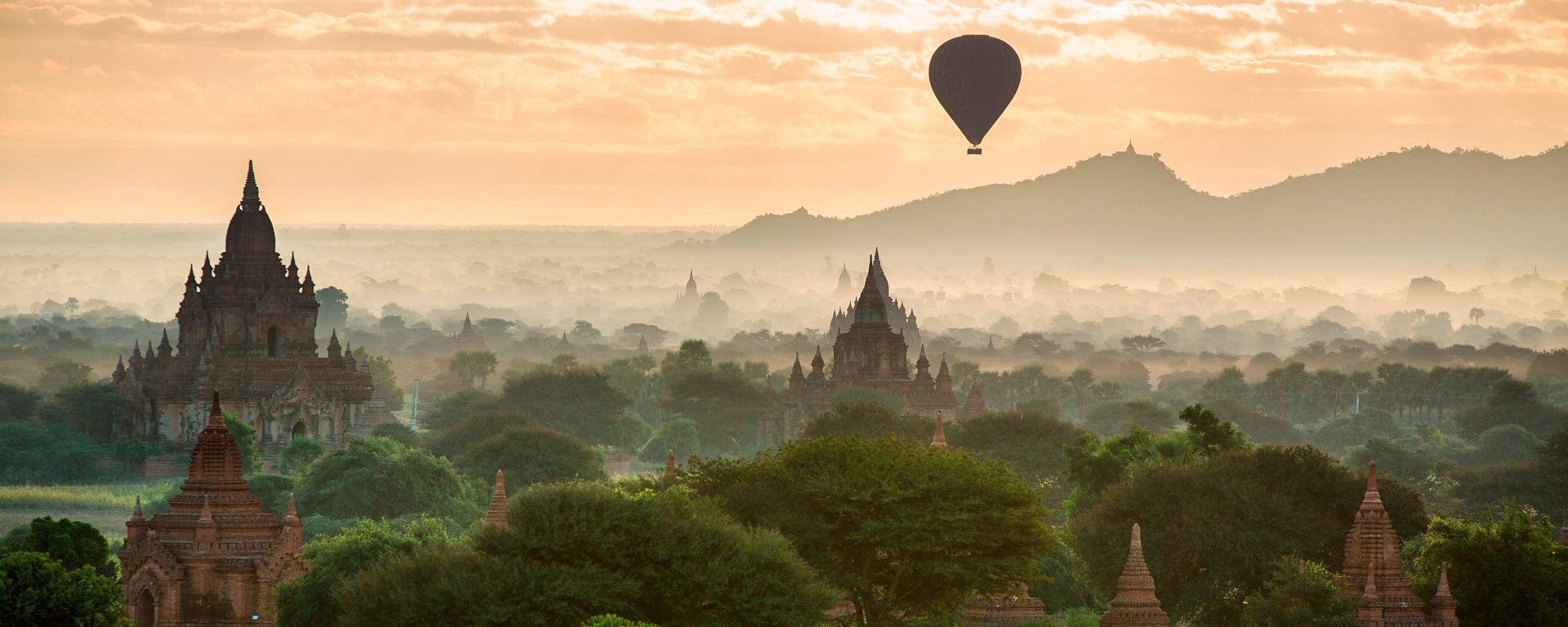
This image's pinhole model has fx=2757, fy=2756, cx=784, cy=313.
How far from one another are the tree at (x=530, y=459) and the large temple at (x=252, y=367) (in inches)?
736

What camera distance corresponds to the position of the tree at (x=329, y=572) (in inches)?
1853

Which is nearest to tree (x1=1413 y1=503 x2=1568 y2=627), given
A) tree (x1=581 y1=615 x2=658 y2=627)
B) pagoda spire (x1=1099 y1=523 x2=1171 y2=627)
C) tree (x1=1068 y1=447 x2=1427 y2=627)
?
pagoda spire (x1=1099 y1=523 x2=1171 y2=627)

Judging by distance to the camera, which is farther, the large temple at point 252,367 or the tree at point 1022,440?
the large temple at point 252,367

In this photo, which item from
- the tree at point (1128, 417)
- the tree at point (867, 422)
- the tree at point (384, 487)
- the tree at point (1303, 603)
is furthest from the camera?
the tree at point (1128, 417)

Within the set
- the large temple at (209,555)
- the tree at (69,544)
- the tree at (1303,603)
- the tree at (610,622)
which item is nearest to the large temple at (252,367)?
the tree at (69,544)

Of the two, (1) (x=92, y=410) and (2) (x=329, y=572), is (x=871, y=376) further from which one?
(2) (x=329, y=572)

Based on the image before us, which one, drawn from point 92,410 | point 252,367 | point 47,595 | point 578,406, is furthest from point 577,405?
point 47,595

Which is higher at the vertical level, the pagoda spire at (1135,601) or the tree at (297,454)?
the pagoda spire at (1135,601)

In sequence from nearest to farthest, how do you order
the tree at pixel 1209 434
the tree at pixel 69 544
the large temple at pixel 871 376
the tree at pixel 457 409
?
the tree at pixel 69 544, the tree at pixel 1209 434, the large temple at pixel 871 376, the tree at pixel 457 409

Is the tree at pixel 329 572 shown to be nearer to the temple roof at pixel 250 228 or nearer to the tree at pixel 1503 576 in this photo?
the tree at pixel 1503 576

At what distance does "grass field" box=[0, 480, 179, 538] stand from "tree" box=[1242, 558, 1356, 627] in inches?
1940

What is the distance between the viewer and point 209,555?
49.5 m

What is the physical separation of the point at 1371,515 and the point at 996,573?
22.0 feet

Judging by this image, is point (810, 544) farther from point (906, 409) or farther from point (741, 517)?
point (906, 409)
